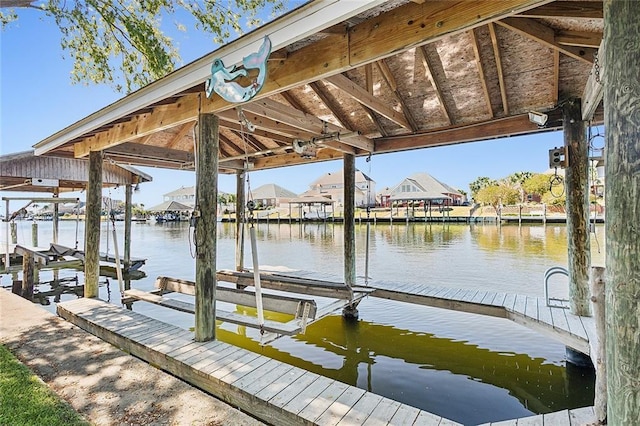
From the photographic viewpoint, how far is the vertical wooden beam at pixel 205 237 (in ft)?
11.3

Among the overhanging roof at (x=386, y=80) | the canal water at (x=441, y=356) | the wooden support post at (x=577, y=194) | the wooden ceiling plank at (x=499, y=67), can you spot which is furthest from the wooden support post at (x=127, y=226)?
the wooden support post at (x=577, y=194)

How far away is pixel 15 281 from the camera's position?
873 centimetres

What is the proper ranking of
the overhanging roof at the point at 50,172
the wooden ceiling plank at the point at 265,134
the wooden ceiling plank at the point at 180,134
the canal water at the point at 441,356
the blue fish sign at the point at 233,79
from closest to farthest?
the blue fish sign at the point at 233,79 → the canal water at the point at 441,356 → the wooden ceiling plank at the point at 265,134 → the wooden ceiling plank at the point at 180,134 → the overhanging roof at the point at 50,172

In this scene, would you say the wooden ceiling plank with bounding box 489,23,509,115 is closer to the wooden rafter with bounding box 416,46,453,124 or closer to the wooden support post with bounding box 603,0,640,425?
the wooden rafter with bounding box 416,46,453,124

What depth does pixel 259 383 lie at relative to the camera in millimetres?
2617

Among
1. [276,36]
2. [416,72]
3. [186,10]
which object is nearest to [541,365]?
[416,72]

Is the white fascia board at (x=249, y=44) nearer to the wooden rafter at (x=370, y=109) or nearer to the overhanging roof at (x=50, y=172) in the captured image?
the wooden rafter at (x=370, y=109)

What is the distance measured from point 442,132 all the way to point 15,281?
11.0m

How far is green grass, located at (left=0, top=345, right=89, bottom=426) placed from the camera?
2.23m

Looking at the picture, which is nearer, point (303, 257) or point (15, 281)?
point (15, 281)

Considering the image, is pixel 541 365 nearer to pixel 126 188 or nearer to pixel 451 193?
pixel 126 188

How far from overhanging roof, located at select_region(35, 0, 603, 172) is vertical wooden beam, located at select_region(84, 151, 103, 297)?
1.07 feet

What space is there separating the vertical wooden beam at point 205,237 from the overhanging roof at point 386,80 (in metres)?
0.42

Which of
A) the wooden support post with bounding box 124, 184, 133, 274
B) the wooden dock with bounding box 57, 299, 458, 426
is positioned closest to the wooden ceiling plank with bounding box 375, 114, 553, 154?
the wooden dock with bounding box 57, 299, 458, 426
